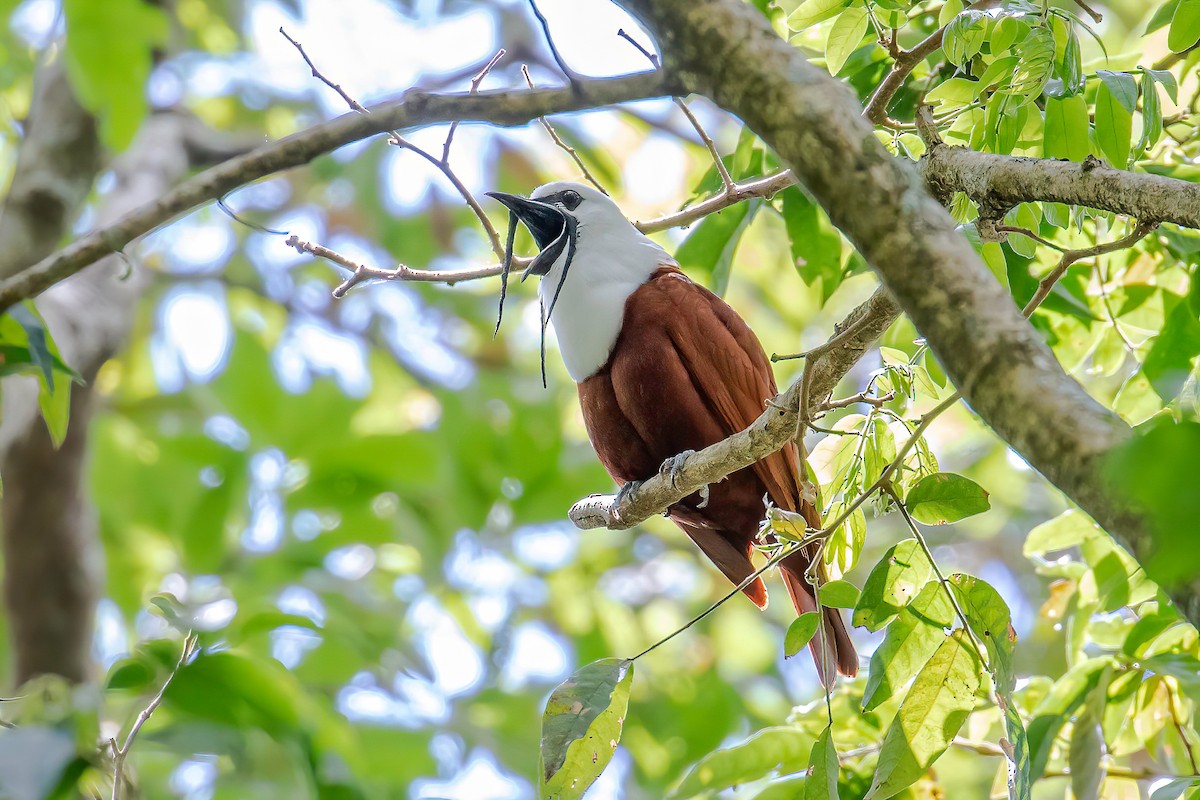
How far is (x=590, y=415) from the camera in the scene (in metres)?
3.00

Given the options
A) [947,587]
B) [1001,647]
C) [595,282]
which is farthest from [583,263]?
[1001,647]

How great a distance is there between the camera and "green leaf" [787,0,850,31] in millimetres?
2010

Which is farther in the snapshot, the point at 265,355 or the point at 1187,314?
the point at 265,355

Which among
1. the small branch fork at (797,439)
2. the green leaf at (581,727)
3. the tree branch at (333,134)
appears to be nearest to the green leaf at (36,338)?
the tree branch at (333,134)

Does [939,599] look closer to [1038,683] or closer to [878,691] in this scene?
[878,691]

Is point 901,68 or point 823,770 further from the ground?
point 901,68

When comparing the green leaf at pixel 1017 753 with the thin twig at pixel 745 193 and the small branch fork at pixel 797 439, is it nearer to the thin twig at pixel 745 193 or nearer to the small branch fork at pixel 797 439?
the small branch fork at pixel 797 439

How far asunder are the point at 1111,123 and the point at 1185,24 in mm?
247

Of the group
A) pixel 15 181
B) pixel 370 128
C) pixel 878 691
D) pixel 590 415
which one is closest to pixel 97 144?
pixel 15 181

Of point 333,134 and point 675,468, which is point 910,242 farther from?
point 675,468

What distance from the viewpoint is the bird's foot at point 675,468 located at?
2.41 metres

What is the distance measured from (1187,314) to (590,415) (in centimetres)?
148

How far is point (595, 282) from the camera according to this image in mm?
3070

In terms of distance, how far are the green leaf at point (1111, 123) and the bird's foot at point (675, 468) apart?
1040 millimetres
